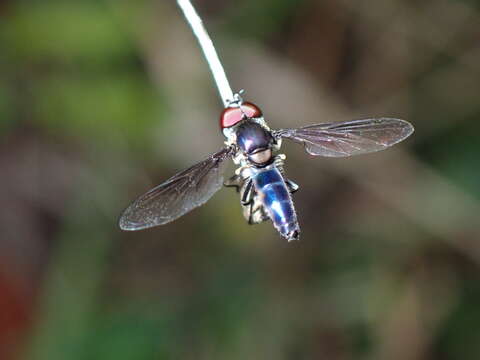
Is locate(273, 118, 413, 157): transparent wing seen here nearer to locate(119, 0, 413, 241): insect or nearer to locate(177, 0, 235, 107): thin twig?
locate(119, 0, 413, 241): insect

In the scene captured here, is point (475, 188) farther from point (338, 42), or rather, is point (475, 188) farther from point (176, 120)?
point (176, 120)

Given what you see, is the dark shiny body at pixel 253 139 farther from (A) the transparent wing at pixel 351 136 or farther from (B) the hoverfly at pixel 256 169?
(A) the transparent wing at pixel 351 136

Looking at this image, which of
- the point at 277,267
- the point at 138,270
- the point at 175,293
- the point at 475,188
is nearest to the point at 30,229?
the point at 138,270

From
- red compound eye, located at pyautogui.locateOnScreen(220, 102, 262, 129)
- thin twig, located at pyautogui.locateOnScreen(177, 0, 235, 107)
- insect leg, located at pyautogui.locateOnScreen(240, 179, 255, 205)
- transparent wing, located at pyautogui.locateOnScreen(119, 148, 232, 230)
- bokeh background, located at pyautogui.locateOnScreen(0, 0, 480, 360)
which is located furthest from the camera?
bokeh background, located at pyautogui.locateOnScreen(0, 0, 480, 360)

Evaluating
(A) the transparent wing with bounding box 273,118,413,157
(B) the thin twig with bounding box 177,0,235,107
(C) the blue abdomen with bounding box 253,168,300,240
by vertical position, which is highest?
(B) the thin twig with bounding box 177,0,235,107

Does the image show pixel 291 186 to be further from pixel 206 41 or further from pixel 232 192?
pixel 232 192

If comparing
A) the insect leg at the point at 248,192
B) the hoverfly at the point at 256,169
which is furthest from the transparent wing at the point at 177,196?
the insect leg at the point at 248,192

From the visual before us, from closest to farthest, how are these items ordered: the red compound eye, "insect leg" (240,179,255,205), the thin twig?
the thin twig → "insect leg" (240,179,255,205) → the red compound eye

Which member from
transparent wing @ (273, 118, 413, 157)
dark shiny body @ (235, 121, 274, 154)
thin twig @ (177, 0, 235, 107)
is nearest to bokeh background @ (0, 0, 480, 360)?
transparent wing @ (273, 118, 413, 157)
